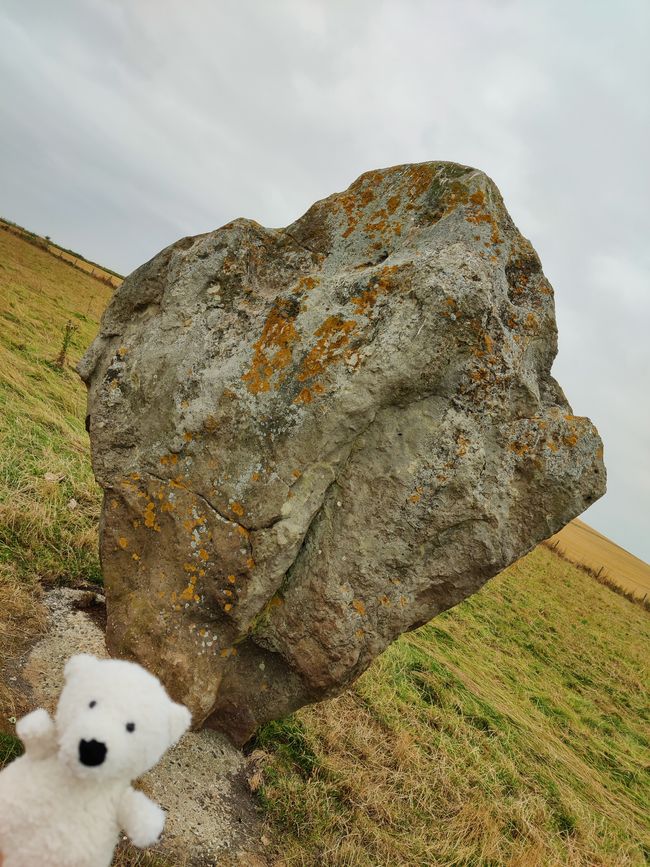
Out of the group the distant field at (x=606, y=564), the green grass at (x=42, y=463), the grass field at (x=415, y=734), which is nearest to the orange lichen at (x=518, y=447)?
the grass field at (x=415, y=734)

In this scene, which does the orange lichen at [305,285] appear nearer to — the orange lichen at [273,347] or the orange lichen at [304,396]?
the orange lichen at [273,347]

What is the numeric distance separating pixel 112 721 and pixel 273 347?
2680 millimetres

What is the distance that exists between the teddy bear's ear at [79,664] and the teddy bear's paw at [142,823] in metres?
0.49

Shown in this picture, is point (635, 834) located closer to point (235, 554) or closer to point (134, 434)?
point (235, 554)

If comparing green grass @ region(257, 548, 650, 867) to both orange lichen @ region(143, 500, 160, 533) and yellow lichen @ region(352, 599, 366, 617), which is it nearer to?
yellow lichen @ region(352, 599, 366, 617)

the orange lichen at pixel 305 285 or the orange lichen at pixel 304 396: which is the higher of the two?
the orange lichen at pixel 305 285

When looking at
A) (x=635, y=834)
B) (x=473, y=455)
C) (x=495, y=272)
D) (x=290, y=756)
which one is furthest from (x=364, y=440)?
(x=635, y=834)

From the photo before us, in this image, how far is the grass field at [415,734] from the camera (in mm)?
4254

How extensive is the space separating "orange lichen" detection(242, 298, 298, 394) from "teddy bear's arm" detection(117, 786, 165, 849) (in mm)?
2527

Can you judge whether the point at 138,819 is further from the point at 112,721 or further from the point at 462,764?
the point at 462,764

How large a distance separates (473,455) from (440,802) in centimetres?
308

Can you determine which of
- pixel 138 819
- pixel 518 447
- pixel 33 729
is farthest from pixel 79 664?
pixel 518 447

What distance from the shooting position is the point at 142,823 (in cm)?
208

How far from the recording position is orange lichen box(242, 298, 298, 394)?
4.05 m
